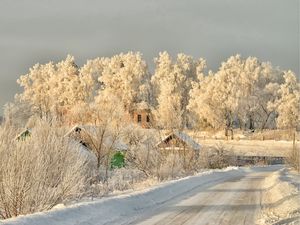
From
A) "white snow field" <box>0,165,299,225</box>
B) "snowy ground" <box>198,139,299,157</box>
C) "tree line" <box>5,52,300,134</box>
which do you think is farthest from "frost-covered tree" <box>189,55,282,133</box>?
"white snow field" <box>0,165,299,225</box>

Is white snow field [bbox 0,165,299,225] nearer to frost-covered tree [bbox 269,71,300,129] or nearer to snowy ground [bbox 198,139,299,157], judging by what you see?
snowy ground [bbox 198,139,299,157]

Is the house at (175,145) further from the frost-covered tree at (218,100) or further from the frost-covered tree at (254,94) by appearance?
the frost-covered tree at (254,94)

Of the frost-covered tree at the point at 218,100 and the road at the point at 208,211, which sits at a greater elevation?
the frost-covered tree at the point at 218,100

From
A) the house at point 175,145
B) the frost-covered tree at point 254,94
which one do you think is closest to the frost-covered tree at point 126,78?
the frost-covered tree at point 254,94

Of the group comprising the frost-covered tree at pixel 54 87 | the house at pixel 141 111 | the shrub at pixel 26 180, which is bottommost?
the shrub at pixel 26 180

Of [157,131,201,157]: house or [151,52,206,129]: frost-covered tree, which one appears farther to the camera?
[151,52,206,129]: frost-covered tree

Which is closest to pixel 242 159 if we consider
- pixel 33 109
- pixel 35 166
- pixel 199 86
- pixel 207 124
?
pixel 207 124

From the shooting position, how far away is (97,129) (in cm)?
4622

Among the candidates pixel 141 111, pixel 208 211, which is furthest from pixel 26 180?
pixel 141 111

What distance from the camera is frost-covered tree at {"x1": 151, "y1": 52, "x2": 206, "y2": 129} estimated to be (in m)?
103

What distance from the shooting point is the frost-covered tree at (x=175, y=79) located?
10331cm

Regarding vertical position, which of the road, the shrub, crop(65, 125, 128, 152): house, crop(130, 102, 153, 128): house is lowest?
the road

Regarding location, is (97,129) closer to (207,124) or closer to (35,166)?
(35,166)

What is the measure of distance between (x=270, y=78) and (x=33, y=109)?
163 ft
